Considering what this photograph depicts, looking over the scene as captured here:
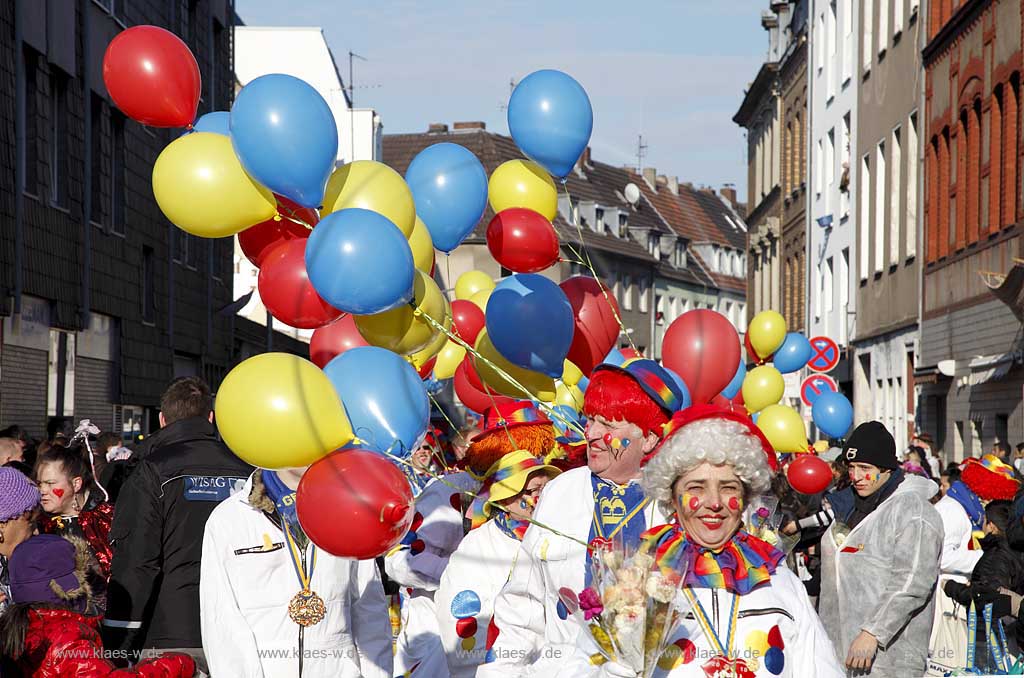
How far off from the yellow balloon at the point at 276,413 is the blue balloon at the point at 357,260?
2.06 feet

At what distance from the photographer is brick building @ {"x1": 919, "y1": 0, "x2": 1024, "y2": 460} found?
71.2ft

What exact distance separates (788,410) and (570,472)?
4.95 m

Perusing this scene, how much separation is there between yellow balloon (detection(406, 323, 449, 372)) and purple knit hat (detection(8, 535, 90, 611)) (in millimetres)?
1915

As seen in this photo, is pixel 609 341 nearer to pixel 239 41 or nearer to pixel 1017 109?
pixel 1017 109

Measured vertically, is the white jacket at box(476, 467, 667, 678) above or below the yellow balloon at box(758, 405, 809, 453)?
below

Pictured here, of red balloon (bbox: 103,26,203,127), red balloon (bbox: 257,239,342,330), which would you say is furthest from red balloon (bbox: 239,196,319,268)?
red balloon (bbox: 103,26,203,127)

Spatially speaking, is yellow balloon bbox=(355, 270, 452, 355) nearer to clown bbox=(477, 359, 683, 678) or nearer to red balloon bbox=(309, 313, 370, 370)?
red balloon bbox=(309, 313, 370, 370)

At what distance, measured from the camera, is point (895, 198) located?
101 ft

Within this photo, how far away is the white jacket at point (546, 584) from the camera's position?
610 cm

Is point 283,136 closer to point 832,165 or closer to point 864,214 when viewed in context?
point 864,214

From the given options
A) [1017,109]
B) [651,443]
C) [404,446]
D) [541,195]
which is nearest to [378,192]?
[404,446]

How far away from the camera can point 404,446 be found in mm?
6363

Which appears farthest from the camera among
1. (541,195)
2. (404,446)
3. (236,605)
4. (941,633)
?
(941,633)

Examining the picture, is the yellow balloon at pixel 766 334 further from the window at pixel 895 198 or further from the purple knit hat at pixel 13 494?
the window at pixel 895 198
